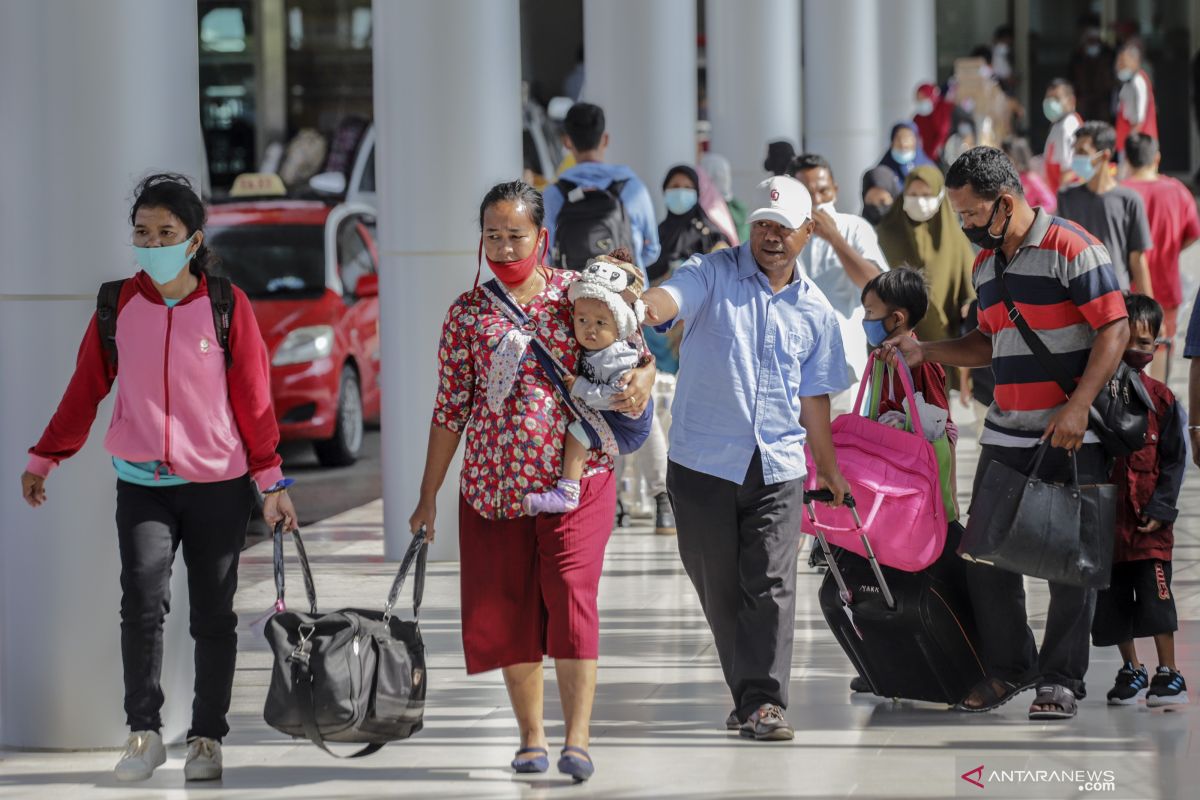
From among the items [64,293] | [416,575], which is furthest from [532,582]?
[64,293]

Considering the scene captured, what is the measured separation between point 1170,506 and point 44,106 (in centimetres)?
393

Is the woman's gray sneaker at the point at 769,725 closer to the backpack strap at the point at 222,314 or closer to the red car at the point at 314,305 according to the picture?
the backpack strap at the point at 222,314

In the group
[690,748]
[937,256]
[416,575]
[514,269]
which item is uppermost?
[514,269]

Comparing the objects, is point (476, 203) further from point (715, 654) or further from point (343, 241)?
point (343, 241)

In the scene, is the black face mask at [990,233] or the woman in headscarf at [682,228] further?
the woman in headscarf at [682,228]

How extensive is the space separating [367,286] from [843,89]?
33.8 ft

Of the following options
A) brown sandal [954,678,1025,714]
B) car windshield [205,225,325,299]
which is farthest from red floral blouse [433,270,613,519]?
car windshield [205,225,325,299]

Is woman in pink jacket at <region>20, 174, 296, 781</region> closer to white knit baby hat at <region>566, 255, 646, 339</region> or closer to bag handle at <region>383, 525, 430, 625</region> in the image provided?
bag handle at <region>383, 525, 430, 625</region>

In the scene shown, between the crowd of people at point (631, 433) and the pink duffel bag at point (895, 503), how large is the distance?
0.44 feet

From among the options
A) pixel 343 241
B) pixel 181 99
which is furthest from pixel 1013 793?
pixel 343 241

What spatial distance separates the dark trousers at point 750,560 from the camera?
707 cm

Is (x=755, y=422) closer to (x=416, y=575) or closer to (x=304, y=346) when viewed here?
(x=416, y=575)

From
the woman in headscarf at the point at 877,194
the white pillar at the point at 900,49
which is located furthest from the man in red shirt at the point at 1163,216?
the white pillar at the point at 900,49

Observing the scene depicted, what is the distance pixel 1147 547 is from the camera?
7.61 meters
